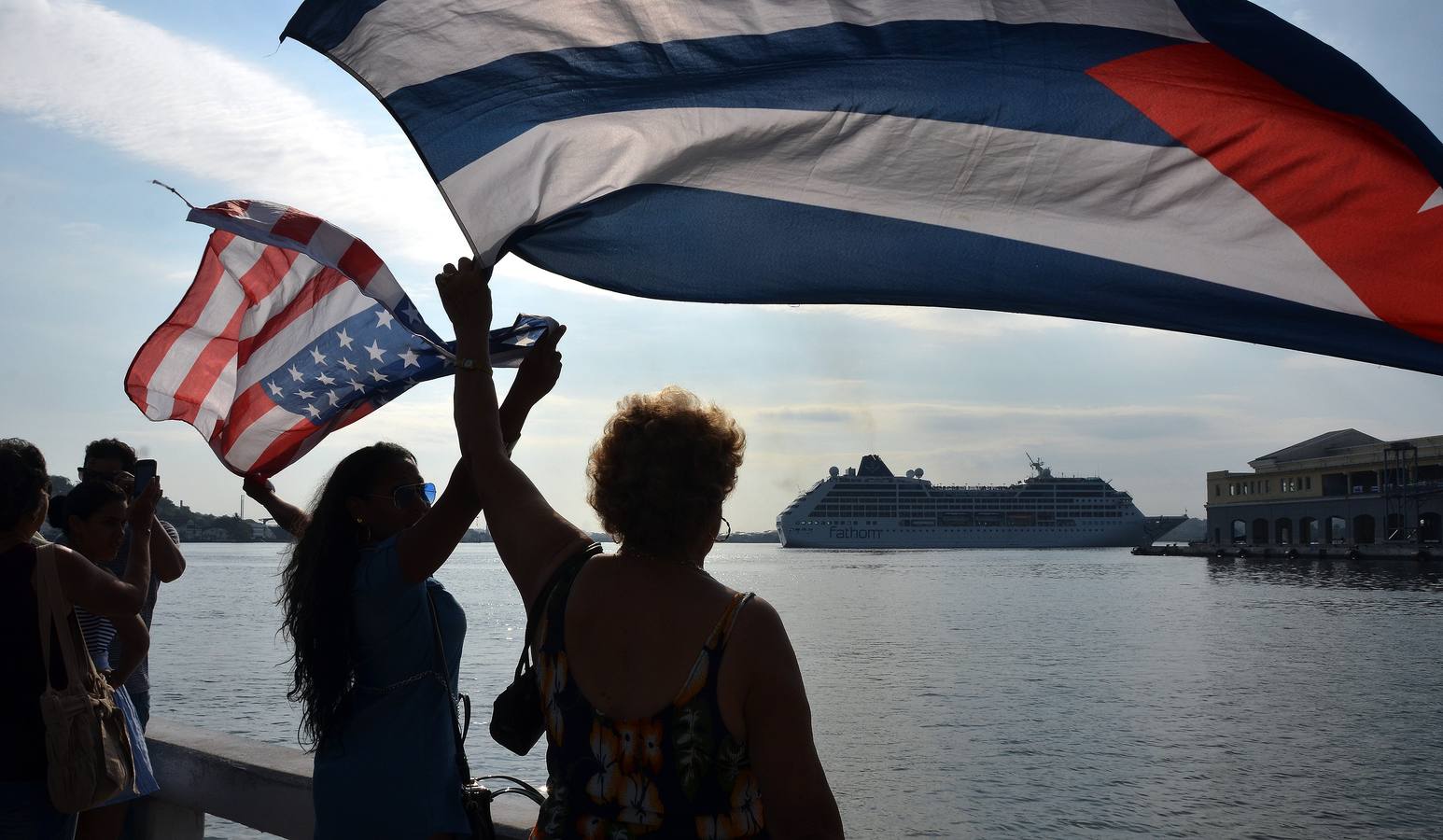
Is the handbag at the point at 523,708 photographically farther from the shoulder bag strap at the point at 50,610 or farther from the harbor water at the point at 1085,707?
the harbor water at the point at 1085,707

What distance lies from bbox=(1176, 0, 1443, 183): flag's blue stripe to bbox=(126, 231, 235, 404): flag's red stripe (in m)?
2.93

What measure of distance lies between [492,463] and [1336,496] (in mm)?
75386

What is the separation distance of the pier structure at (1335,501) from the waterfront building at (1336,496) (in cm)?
5

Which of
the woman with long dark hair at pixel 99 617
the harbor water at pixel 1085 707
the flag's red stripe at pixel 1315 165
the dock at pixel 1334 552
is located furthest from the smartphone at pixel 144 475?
the dock at pixel 1334 552

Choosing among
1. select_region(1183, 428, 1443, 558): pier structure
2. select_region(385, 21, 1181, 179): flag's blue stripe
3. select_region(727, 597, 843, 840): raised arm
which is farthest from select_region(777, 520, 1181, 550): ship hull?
select_region(727, 597, 843, 840): raised arm

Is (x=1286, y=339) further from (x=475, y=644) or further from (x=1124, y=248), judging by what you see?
(x=475, y=644)

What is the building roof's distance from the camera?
7188 cm

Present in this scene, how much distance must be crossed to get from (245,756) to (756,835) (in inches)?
103

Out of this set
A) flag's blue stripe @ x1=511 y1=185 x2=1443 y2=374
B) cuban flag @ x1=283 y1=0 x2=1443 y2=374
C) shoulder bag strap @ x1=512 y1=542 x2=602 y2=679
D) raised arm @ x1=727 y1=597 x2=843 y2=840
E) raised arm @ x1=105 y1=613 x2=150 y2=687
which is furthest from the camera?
raised arm @ x1=105 y1=613 x2=150 y2=687

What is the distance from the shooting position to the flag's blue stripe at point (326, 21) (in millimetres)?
2043

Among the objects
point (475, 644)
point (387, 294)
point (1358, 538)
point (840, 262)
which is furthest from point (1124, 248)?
point (1358, 538)

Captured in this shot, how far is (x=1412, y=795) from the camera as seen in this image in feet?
42.9

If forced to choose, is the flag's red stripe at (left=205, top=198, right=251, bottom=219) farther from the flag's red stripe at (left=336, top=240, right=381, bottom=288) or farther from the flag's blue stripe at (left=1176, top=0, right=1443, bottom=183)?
the flag's blue stripe at (left=1176, top=0, right=1443, bottom=183)

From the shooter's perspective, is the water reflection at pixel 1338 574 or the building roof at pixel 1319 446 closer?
the water reflection at pixel 1338 574
